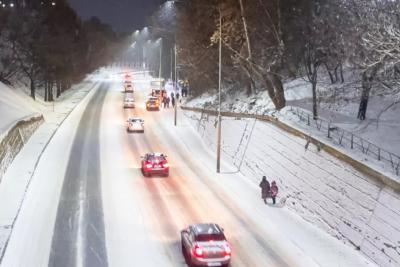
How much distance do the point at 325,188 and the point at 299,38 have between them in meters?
17.2

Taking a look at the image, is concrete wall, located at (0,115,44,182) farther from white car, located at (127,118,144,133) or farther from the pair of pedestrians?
the pair of pedestrians

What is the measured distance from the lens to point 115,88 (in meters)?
96.1

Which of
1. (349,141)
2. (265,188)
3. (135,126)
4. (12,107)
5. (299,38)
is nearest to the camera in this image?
(265,188)

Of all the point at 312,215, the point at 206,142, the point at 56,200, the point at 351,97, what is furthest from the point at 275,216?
the point at 206,142

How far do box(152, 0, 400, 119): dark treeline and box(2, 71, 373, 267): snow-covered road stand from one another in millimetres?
8534

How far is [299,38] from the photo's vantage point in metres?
42.5

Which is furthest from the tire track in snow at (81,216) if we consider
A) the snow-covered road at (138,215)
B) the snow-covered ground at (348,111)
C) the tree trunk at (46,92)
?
the tree trunk at (46,92)

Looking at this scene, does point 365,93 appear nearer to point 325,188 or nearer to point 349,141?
point 349,141

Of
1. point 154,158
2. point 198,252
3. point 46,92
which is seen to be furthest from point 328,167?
point 46,92

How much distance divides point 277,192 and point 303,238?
5.67 metres

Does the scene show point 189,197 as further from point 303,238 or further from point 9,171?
point 9,171

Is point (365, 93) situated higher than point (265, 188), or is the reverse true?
point (365, 93)

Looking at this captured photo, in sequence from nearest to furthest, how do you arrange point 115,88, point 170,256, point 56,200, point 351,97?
point 170,256
point 56,200
point 351,97
point 115,88

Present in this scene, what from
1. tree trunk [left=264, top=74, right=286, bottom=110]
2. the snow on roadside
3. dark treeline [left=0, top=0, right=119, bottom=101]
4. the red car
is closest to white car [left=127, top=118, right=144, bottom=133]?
the snow on roadside
